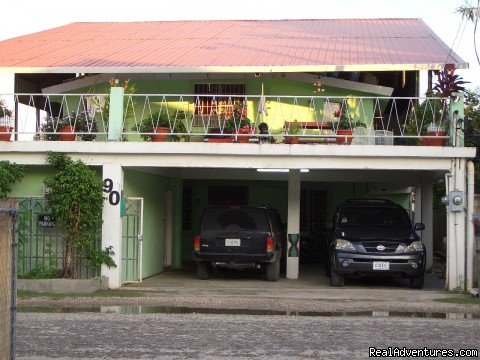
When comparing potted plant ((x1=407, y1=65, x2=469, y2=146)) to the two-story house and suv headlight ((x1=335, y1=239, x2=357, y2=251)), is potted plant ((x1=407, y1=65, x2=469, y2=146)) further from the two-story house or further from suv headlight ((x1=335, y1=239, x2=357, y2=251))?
suv headlight ((x1=335, y1=239, x2=357, y2=251))

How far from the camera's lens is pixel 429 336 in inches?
407

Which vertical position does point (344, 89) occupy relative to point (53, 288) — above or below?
above

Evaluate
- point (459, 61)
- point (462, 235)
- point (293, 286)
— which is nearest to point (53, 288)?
point (293, 286)

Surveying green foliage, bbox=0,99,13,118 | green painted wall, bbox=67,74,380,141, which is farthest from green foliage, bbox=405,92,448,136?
green foliage, bbox=0,99,13,118

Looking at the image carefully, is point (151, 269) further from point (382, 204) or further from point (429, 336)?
point (429, 336)

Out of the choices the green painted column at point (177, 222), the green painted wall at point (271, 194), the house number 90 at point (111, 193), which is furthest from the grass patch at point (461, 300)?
the green painted wall at point (271, 194)

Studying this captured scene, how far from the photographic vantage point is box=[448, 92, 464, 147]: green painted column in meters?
15.7

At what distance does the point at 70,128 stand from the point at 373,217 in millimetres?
6851

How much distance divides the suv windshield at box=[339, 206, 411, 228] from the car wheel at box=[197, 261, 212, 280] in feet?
10.4

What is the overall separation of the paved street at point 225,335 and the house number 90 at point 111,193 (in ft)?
13.2

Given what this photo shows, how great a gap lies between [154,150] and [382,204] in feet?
17.7

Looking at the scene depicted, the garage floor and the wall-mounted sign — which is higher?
the wall-mounted sign

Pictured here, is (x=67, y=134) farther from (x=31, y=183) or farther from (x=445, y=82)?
(x=445, y=82)

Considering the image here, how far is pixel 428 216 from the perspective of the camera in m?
21.0
